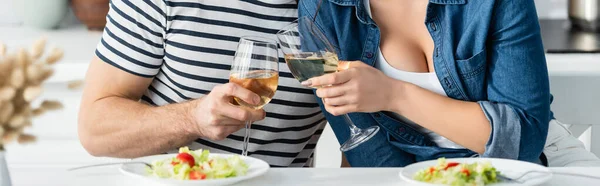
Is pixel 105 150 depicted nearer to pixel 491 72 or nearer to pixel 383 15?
pixel 383 15

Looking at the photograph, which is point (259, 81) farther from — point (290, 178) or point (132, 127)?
point (132, 127)

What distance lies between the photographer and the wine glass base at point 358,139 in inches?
56.7

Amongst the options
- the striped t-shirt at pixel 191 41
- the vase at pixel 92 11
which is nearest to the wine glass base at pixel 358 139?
the striped t-shirt at pixel 191 41

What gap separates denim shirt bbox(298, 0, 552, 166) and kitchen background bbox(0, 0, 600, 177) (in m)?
0.67

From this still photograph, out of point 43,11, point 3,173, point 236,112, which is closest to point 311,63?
point 236,112

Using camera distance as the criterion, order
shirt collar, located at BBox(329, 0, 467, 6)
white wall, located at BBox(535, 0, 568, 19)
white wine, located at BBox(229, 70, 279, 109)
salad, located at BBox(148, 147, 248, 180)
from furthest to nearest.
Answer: white wall, located at BBox(535, 0, 568, 19) < shirt collar, located at BBox(329, 0, 467, 6) < white wine, located at BBox(229, 70, 279, 109) < salad, located at BBox(148, 147, 248, 180)

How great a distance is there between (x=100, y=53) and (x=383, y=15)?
0.57m

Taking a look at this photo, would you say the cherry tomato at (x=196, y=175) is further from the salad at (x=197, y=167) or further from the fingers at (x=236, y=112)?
the fingers at (x=236, y=112)

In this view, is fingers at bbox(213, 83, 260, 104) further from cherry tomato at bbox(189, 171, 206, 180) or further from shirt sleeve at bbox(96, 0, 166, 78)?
shirt sleeve at bbox(96, 0, 166, 78)

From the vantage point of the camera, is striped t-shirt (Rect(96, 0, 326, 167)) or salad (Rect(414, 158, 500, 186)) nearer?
salad (Rect(414, 158, 500, 186))

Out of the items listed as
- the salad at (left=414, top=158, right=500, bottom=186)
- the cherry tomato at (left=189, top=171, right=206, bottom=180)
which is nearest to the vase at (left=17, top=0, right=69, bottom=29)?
the cherry tomato at (left=189, top=171, right=206, bottom=180)

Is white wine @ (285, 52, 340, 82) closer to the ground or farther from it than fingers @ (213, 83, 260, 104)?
farther from it

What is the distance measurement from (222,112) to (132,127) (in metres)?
0.35

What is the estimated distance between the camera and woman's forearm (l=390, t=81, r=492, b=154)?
149 centimetres
